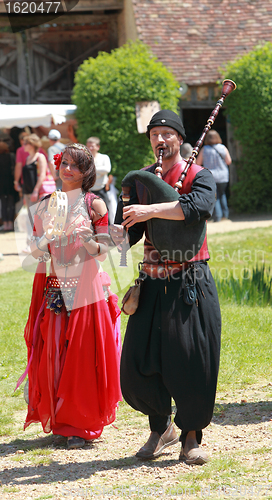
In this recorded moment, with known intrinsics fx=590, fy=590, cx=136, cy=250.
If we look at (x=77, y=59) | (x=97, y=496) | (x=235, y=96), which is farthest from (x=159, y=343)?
(x=77, y=59)

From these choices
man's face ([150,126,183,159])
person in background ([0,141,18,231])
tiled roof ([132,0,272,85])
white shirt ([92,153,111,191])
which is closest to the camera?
man's face ([150,126,183,159])

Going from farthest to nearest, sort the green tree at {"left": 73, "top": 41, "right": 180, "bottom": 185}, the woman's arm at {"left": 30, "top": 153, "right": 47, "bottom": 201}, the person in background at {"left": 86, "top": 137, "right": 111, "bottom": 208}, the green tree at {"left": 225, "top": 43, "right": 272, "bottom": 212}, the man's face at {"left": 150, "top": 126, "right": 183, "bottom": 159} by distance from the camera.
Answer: the green tree at {"left": 225, "top": 43, "right": 272, "bottom": 212}
the green tree at {"left": 73, "top": 41, "right": 180, "bottom": 185}
the woman's arm at {"left": 30, "top": 153, "right": 47, "bottom": 201}
the person in background at {"left": 86, "top": 137, "right": 111, "bottom": 208}
the man's face at {"left": 150, "top": 126, "right": 183, "bottom": 159}

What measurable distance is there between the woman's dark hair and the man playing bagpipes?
19.1 inches

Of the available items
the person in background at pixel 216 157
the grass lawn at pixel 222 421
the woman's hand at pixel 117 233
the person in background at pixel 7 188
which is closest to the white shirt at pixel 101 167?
the grass lawn at pixel 222 421

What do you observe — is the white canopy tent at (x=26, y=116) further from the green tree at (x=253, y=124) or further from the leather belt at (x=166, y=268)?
the leather belt at (x=166, y=268)

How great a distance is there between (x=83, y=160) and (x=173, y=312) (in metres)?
1.13

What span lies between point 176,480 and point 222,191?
1037 centimetres

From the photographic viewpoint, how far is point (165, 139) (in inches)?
128

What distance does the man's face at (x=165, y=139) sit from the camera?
10.6 ft

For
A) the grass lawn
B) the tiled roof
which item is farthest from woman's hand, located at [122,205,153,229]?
the tiled roof

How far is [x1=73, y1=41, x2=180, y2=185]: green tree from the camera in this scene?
1302cm

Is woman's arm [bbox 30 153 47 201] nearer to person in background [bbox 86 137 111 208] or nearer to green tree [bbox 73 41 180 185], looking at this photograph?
person in background [bbox 86 137 111 208]

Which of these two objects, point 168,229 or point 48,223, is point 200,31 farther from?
point 168,229

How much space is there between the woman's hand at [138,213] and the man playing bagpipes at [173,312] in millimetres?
11
